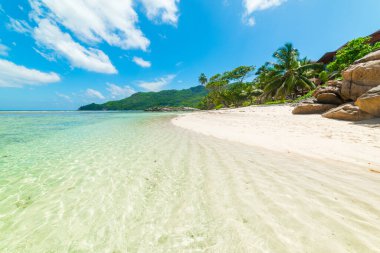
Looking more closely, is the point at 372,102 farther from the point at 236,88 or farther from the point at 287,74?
the point at 236,88

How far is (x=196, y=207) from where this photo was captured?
284 cm

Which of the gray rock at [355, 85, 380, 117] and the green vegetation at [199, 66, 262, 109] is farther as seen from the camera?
the green vegetation at [199, 66, 262, 109]

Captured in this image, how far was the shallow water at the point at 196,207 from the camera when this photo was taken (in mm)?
2072

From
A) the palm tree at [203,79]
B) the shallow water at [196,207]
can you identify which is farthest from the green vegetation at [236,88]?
the shallow water at [196,207]

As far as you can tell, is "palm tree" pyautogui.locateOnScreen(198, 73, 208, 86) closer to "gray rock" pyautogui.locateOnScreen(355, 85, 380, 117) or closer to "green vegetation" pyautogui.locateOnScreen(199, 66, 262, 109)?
"green vegetation" pyautogui.locateOnScreen(199, 66, 262, 109)

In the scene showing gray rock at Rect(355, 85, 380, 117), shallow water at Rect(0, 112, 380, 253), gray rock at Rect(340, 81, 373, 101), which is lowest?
shallow water at Rect(0, 112, 380, 253)

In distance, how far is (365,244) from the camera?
1841 mm

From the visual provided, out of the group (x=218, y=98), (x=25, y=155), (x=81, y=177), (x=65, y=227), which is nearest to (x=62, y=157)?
(x=25, y=155)

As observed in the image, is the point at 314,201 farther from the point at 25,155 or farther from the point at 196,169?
the point at 25,155

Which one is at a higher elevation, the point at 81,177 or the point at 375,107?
the point at 375,107

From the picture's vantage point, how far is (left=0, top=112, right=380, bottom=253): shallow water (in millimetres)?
2072

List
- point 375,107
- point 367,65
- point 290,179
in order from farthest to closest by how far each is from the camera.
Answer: point 367,65 → point 375,107 → point 290,179

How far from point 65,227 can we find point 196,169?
10.1 feet

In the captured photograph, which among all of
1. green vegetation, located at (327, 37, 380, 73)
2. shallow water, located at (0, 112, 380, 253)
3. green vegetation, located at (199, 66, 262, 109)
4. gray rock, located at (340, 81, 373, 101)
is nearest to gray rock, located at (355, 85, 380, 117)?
gray rock, located at (340, 81, 373, 101)
